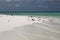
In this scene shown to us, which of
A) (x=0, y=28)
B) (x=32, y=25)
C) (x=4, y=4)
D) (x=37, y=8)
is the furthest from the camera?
(x=37, y=8)

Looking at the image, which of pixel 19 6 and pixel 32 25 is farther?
pixel 19 6

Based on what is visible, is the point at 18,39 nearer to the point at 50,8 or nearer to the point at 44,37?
the point at 44,37

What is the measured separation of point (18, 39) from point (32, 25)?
0.79 meters

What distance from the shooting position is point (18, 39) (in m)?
1.91

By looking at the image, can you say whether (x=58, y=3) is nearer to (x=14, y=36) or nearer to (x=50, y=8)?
(x=50, y=8)

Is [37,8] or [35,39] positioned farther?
[37,8]

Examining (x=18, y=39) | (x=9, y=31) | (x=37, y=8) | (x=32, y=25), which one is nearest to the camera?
(x=18, y=39)

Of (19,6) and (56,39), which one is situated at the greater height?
(19,6)

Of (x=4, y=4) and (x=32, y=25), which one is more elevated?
(x=4, y=4)

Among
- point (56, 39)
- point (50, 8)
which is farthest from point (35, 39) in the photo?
point (50, 8)

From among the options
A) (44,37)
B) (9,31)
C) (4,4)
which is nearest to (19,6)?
(4,4)

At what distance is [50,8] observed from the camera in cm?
492

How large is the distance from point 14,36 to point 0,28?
0.49 meters

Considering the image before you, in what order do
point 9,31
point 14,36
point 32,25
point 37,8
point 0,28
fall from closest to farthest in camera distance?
point 14,36 < point 9,31 < point 0,28 < point 32,25 < point 37,8
